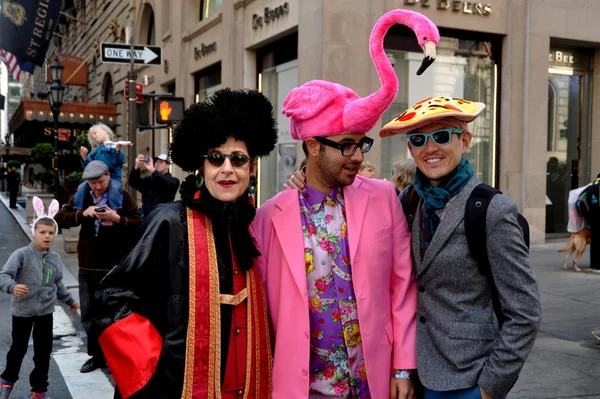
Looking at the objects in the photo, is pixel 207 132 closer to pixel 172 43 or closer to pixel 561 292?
pixel 561 292

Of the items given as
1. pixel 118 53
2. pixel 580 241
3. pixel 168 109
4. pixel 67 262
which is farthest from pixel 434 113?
pixel 67 262

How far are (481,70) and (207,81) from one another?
9274mm

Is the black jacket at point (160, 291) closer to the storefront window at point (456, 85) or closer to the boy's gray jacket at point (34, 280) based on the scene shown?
the boy's gray jacket at point (34, 280)

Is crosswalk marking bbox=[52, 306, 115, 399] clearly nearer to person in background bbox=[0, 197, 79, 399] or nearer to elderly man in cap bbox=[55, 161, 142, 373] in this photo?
elderly man in cap bbox=[55, 161, 142, 373]

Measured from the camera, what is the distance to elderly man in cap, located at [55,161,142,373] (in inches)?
231

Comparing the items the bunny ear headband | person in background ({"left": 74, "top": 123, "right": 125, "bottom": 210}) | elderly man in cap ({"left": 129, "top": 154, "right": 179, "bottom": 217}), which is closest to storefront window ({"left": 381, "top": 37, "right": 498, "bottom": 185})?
elderly man in cap ({"left": 129, "top": 154, "right": 179, "bottom": 217})

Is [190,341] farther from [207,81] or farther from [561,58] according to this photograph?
[207,81]

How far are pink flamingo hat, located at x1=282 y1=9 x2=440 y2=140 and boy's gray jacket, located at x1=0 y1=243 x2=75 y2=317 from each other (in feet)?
11.4

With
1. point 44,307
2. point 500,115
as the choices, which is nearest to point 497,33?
point 500,115

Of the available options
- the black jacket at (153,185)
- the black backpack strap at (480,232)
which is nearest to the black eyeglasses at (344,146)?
the black backpack strap at (480,232)

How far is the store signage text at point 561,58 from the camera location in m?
15.2

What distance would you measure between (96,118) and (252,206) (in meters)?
29.4

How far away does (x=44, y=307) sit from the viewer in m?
5.31

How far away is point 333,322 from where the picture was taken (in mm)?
2727
